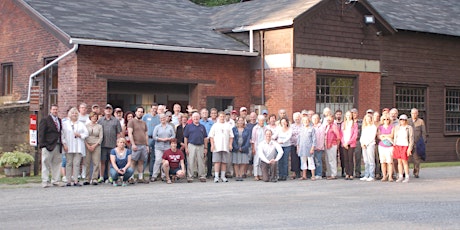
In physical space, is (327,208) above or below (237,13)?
below

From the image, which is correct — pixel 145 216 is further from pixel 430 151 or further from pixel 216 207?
pixel 430 151

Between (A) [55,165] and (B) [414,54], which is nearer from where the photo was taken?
(A) [55,165]

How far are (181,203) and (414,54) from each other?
1677cm

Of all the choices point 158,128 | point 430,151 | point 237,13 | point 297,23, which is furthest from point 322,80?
point 158,128

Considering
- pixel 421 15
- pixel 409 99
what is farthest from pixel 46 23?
pixel 421 15

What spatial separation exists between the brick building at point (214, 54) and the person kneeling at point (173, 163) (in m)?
4.57

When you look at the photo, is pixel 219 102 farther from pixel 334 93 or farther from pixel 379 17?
pixel 379 17

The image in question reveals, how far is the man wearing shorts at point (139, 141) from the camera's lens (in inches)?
668

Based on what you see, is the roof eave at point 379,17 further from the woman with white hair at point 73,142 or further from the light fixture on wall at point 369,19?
the woman with white hair at point 73,142

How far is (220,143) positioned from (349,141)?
345cm

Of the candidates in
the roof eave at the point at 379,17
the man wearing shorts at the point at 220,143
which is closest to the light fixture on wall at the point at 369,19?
the roof eave at the point at 379,17

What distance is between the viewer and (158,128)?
17.4 metres

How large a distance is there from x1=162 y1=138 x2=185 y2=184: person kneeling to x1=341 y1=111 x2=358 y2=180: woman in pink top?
14.8ft

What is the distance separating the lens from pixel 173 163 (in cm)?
1702
